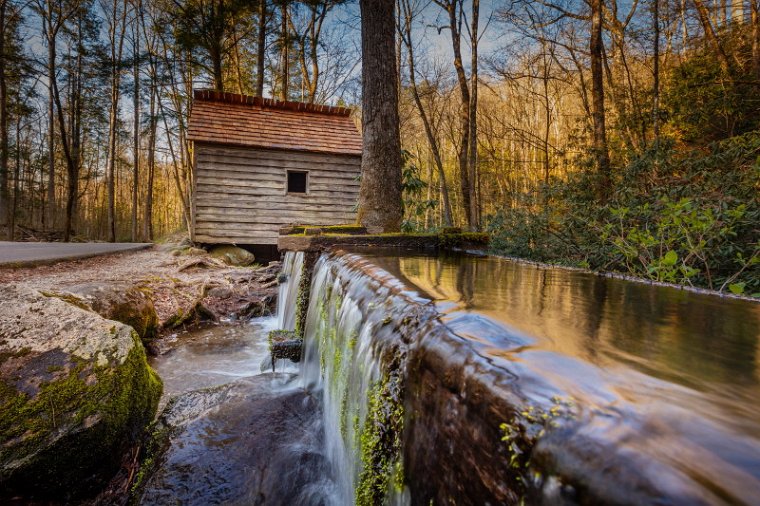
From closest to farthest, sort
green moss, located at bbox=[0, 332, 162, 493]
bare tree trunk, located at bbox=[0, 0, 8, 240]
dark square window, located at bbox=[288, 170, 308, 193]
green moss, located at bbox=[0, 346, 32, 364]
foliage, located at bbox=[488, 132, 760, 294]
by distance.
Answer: green moss, located at bbox=[0, 332, 162, 493] → green moss, located at bbox=[0, 346, 32, 364] → foliage, located at bbox=[488, 132, 760, 294] → dark square window, located at bbox=[288, 170, 308, 193] → bare tree trunk, located at bbox=[0, 0, 8, 240]

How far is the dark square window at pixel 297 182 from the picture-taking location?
44.7 feet

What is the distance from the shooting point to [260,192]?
41.9 feet

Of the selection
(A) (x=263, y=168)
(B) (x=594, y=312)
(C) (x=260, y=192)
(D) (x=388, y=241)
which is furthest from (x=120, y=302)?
(A) (x=263, y=168)

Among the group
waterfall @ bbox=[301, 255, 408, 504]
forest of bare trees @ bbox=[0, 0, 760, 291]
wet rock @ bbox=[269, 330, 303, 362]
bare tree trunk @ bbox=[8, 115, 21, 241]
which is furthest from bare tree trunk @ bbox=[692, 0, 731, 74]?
bare tree trunk @ bbox=[8, 115, 21, 241]

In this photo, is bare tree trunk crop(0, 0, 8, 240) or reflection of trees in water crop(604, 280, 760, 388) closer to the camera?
reflection of trees in water crop(604, 280, 760, 388)

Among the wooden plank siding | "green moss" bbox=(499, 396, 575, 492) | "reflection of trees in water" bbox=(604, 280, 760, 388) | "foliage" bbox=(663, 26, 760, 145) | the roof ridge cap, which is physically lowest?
"green moss" bbox=(499, 396, 575, 492)

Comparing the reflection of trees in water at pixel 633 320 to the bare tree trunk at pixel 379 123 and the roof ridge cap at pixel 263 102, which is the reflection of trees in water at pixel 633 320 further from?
the roof ridge cap at pixel 263 102

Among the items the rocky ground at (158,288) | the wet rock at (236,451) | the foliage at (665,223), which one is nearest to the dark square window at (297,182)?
the rocky ground at (158,288)

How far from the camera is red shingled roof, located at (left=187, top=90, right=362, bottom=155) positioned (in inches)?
484

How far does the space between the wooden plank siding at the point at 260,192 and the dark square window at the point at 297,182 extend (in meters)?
0.58

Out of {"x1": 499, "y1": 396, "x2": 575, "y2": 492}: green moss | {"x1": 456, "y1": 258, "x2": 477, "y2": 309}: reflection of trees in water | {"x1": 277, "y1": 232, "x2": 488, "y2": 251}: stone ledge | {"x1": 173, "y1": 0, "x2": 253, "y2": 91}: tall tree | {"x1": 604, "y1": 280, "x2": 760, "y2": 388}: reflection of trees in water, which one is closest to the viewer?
{"x1": 499, "y1": 396, "x2": 575, "y2": 492}: green moss

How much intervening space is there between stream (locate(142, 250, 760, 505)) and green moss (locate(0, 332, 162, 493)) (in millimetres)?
371

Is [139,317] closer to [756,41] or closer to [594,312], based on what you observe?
[594,312]

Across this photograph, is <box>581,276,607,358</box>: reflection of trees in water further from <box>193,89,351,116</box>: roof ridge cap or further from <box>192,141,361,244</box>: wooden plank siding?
<box>193,89,351,116</box>: roof ridge cap
